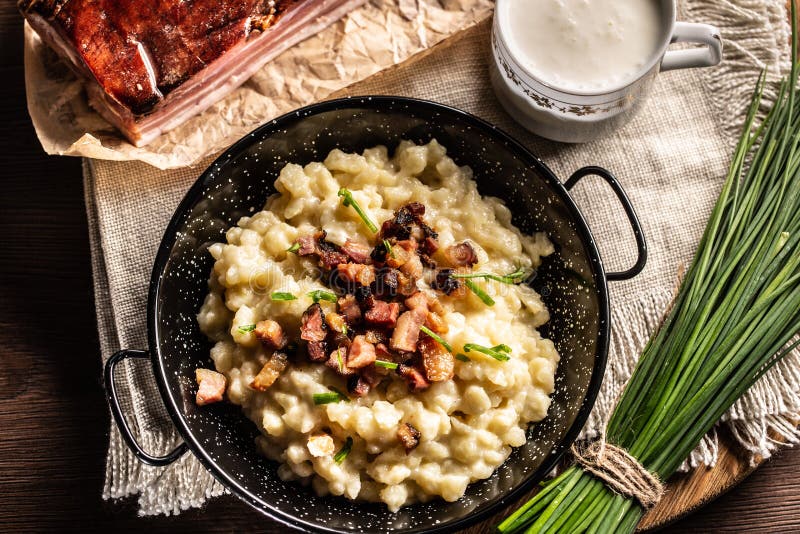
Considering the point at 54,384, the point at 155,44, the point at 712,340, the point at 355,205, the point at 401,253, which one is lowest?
the point at 712,340

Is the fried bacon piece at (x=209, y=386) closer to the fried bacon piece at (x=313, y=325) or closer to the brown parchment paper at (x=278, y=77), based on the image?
the fried bacon piece at (x=313, y=325)

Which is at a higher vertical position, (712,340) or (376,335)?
(376,335)

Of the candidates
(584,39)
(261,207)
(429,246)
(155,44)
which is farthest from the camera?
(261,207)

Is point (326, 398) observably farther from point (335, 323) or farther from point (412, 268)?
point (412, 268)

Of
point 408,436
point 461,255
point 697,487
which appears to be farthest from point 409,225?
point 697,487

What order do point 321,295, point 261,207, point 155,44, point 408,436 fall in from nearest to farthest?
point 408,436, point 321,295, point 155,44, point 261,207

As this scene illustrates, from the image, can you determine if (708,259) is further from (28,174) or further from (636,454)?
(28,174)

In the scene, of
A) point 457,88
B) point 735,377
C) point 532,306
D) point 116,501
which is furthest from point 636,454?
point 116,501
